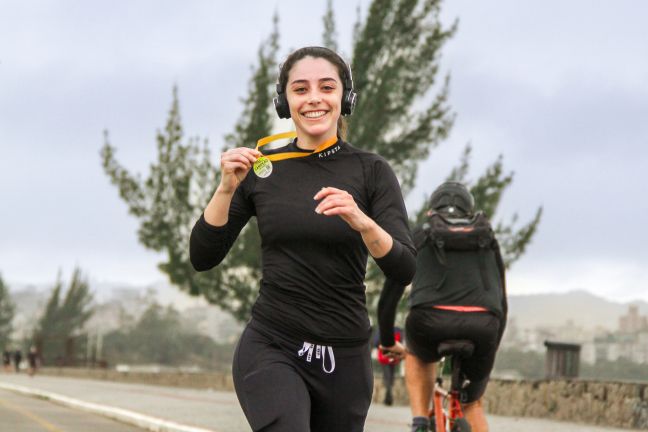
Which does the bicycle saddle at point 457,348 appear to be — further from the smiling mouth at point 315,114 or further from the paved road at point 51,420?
the paved road at point 51,420

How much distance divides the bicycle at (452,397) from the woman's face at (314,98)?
8.77ft

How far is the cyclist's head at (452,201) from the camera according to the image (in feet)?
20.5

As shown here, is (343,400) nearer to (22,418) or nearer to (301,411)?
(301,411)

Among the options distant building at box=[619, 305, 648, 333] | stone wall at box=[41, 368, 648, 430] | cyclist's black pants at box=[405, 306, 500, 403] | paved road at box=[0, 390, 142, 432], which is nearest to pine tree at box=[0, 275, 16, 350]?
paved road at box=[0, 390, 142, 432]

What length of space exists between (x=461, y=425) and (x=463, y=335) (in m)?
0.48

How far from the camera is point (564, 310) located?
2381 centimetres

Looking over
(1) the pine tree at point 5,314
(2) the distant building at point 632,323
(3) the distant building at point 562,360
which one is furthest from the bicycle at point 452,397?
(1) the pine tree at point 5,314

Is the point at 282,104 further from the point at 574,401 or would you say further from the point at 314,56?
the point at 574,401

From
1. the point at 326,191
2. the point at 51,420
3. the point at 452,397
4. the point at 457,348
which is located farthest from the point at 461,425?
the point at 51,420

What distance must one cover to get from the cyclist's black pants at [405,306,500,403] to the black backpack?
0.22m

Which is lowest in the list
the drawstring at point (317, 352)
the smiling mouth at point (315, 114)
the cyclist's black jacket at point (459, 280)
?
the drawstring at point (317, 352)

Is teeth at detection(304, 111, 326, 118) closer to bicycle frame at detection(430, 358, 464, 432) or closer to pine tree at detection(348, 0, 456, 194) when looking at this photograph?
bicycle frame at detection(430, 358, 464, 432)

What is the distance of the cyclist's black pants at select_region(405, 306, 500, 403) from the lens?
6.15m

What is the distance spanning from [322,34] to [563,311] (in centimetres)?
1267
